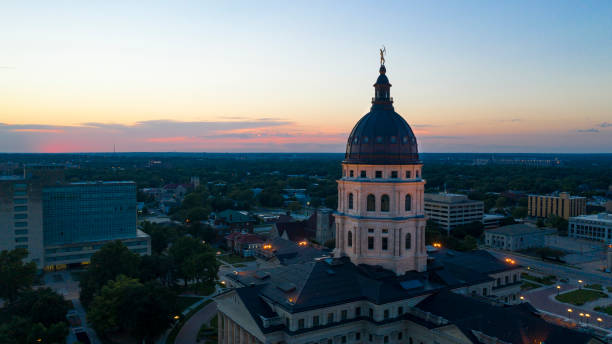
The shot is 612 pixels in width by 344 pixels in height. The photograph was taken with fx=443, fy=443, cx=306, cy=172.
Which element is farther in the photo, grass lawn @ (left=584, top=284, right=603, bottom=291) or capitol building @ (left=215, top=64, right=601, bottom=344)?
grass lawn @ (left=584, top=284, right=603, bottom=291)

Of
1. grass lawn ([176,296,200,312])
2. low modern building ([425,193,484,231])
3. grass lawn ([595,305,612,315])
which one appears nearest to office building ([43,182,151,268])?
grass lawn ([176,296,200,312])

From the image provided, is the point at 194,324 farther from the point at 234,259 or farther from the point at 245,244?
the point at 245,244

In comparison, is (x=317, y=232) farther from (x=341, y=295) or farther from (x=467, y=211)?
(x=341, y=295)

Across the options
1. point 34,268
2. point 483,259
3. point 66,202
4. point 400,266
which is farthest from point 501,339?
point 66,202

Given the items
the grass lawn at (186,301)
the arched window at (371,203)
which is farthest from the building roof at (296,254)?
the arched window at (371,203)

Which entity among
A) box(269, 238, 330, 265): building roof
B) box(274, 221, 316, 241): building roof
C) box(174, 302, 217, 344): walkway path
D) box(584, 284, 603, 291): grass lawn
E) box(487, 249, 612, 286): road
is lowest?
box(487, 249, 612, 286): road

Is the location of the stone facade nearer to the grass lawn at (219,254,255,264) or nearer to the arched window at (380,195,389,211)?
the arched window at (380,195,389,211)
